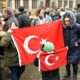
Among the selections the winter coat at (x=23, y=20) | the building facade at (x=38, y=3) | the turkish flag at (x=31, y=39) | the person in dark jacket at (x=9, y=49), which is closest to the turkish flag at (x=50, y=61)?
the turkish flag at (x=31, y=39)

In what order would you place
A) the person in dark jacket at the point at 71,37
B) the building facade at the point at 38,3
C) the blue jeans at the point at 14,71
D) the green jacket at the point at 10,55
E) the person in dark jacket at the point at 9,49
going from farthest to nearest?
1. the building facade at the point at 38,3
2. the person in dark jacket at the point at 71,37
3. the blue jeans at the point at 14,71
4. the green jacket at the point at 10,55
5. the person in dark jacket at the point at 9,49

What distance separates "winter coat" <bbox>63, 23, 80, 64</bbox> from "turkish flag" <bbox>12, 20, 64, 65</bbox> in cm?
24

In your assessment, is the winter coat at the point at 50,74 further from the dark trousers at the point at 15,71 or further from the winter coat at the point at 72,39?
the winter coat at the point at 72,39

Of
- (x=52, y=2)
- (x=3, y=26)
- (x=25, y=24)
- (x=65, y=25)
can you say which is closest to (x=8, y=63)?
(x=3, y=26)

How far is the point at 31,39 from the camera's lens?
26.0 feet

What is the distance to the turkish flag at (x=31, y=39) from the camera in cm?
784

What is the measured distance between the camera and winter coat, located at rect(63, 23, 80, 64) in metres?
8.33

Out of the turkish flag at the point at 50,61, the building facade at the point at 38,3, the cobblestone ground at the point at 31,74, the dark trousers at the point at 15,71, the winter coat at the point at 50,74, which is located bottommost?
the building facade at the point at 38,3

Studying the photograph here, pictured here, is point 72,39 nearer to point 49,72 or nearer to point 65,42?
point 65,42

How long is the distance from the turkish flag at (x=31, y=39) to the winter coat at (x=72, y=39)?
0.78ft

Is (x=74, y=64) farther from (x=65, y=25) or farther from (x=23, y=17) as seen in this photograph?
(x=23, y=17)

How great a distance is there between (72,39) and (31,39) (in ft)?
3.36

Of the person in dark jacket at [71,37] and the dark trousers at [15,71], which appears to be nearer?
the dark trousers at [15,71]

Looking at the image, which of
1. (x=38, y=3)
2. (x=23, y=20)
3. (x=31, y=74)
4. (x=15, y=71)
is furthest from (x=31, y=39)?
(x=38, y=3)
